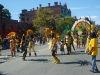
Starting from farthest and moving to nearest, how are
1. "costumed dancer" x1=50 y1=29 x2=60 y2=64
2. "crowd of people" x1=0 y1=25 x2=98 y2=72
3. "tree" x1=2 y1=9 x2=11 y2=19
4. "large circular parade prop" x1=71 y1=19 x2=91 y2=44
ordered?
"tree" x1=2 y1=9 x2=11 y2=19
"large circular parade prop" x1=71 y1=19 x2=91 y2=44
"costumed dancer" x1=50 y1=29 x2=60 y2=64
"crowd of people" x1=0 y1=25 x2=98 y2=72

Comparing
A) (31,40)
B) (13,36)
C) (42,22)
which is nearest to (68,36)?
(31,40)

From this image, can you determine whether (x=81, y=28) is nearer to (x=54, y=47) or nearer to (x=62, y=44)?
(x=62, y=44)

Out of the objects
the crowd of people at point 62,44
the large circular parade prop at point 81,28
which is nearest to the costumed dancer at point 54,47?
the crowd of people at point 62,44

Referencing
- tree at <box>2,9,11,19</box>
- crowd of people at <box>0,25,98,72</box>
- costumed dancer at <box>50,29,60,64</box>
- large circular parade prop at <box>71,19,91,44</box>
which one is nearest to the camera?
crowd of people at <box>0,25,98,72</box>

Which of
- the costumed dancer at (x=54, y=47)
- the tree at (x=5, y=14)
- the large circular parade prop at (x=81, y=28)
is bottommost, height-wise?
the costumed dancer at (x=54, y=47)

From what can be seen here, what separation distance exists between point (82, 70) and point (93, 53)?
40.7 inches

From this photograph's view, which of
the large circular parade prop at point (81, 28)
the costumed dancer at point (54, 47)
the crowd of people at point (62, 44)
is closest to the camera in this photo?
the crowd of people at point (62, 44)

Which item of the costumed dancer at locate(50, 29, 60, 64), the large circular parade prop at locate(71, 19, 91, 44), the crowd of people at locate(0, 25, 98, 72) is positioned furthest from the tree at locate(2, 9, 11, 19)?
the costumed dancer at locate(50, 29, 60, 64)

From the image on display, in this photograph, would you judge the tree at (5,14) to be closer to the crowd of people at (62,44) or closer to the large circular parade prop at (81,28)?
the large circular parade prop at (81,28)

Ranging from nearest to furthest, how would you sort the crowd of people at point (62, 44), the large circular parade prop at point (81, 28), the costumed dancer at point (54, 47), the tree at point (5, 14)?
1. the crowd of people at point (62, 44)
2. the costumed dancer at point (54, 47)
3. the large circular parade prop at point (81, 28)
4. the tree at point (5, 14)

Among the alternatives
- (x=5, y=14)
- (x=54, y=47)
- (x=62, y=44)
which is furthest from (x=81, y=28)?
(x=5, y=14)

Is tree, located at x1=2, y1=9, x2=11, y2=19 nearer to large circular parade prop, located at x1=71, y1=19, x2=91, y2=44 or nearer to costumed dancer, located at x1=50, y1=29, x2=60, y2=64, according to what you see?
large circular parade prop, located at x1=71, y1=19, x2=91, y2=44

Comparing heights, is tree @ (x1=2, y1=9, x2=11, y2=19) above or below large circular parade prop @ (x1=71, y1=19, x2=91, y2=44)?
above

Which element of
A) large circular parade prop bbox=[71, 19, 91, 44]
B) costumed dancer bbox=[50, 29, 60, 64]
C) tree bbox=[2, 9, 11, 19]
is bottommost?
costumed dancer bbox=[50, 29, 60, 64]
